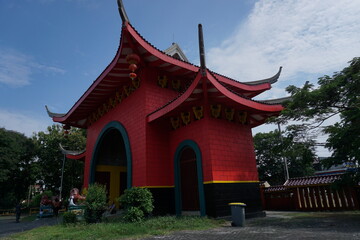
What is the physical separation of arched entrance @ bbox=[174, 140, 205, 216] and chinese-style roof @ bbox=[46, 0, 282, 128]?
1874 millimetres

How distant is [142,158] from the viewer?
34.0ft

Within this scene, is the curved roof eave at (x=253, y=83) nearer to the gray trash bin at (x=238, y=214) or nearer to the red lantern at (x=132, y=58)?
the red lantern at (x=132, y=58)

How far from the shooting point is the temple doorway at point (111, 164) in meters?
14.9

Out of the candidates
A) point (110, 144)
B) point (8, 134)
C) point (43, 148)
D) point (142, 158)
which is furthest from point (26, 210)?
point (142, 158)

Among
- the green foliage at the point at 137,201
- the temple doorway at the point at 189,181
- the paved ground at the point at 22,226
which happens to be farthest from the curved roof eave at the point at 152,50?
the paved ground at the point at 22,226

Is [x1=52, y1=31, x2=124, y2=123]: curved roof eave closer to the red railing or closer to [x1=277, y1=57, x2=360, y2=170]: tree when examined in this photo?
[x1=277, y1=57, x2=360, y2=170]: tree

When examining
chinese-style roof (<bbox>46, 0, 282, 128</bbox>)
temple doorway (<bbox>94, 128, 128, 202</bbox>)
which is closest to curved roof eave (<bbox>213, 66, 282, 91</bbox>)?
chinese-style roof (<bbox>46, 0, 282, 128</bbox>)

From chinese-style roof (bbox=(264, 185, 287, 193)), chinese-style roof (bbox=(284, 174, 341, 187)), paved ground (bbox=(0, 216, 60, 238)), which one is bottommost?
paved ground (bbox=(0, 216, 60, 238))

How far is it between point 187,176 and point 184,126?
2.08 m

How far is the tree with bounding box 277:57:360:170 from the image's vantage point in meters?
7.38

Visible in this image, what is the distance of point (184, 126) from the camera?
A: 1032 centimetres

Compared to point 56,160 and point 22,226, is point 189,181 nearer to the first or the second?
point 22,226

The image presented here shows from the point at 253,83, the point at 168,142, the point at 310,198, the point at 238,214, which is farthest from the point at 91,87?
the point at 310,198

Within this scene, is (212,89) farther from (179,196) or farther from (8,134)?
(8,134)
